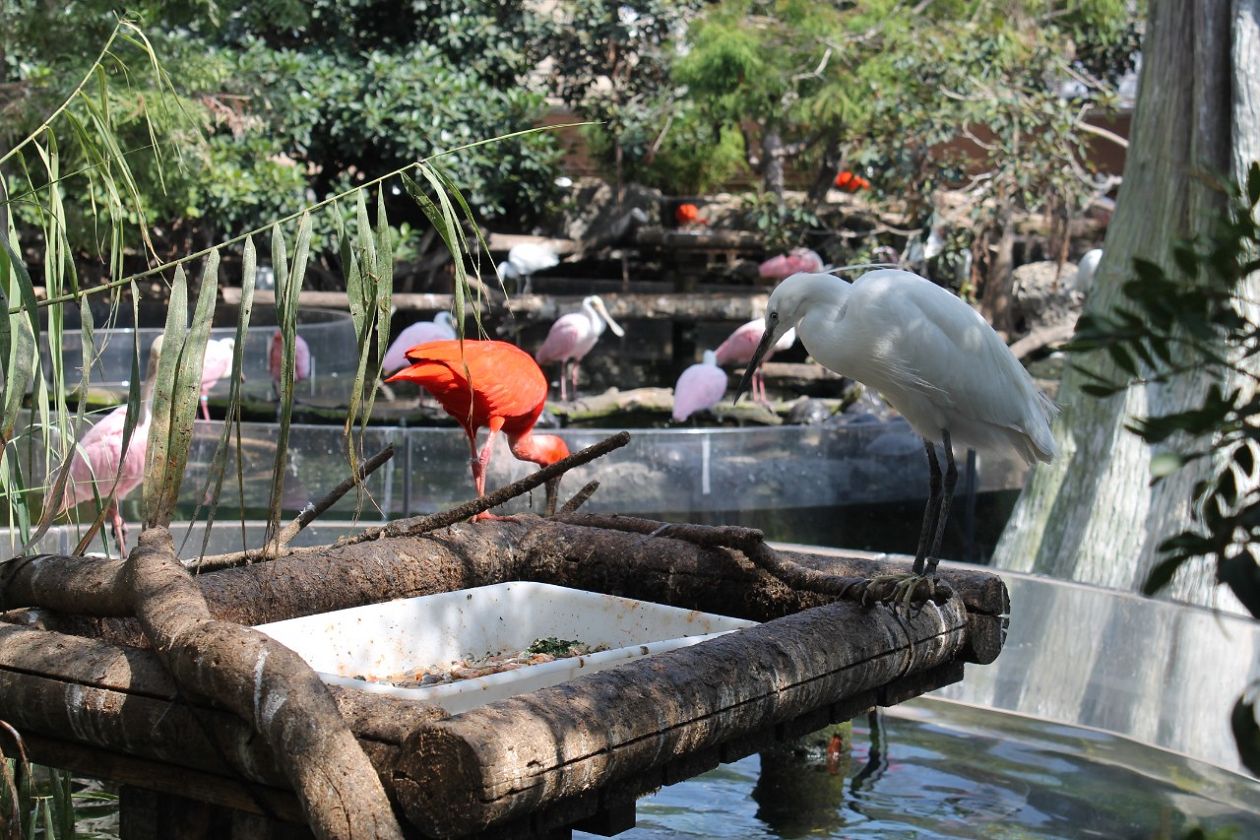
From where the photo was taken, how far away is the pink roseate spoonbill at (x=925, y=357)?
3.35 meters

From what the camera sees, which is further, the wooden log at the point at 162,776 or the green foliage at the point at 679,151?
the green foliage at the point at 679,151

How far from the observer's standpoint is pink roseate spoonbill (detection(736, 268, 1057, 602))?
11.0 feet

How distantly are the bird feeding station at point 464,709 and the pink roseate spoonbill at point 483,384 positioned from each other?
862 millimetres

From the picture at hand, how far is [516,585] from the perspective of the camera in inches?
137

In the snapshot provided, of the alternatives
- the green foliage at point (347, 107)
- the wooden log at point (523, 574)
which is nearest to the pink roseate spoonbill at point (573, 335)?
the green foliage at point (347, 107)

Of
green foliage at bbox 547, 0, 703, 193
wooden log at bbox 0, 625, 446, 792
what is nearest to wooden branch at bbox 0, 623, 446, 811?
wooden log at bbox 0, 625, 446, 792

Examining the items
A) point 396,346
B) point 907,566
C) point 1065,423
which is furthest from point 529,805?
point 396,346

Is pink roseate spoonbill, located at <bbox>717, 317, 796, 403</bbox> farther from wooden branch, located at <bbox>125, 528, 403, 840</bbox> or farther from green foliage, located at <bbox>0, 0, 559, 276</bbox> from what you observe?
wooden branch, located at <bbox>125, 528, 403, 840</bbox>

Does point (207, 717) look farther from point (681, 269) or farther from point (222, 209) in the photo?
point (681, 269)

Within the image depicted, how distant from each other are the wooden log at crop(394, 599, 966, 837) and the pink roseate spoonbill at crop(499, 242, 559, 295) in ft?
28.4

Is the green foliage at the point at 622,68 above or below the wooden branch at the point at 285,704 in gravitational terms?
above

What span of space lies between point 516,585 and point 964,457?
4001mm

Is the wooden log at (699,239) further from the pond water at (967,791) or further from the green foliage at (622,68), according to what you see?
the pond water at (967,791)

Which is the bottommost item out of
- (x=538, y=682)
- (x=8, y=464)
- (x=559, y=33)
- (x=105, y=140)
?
(x=538, y=682)
